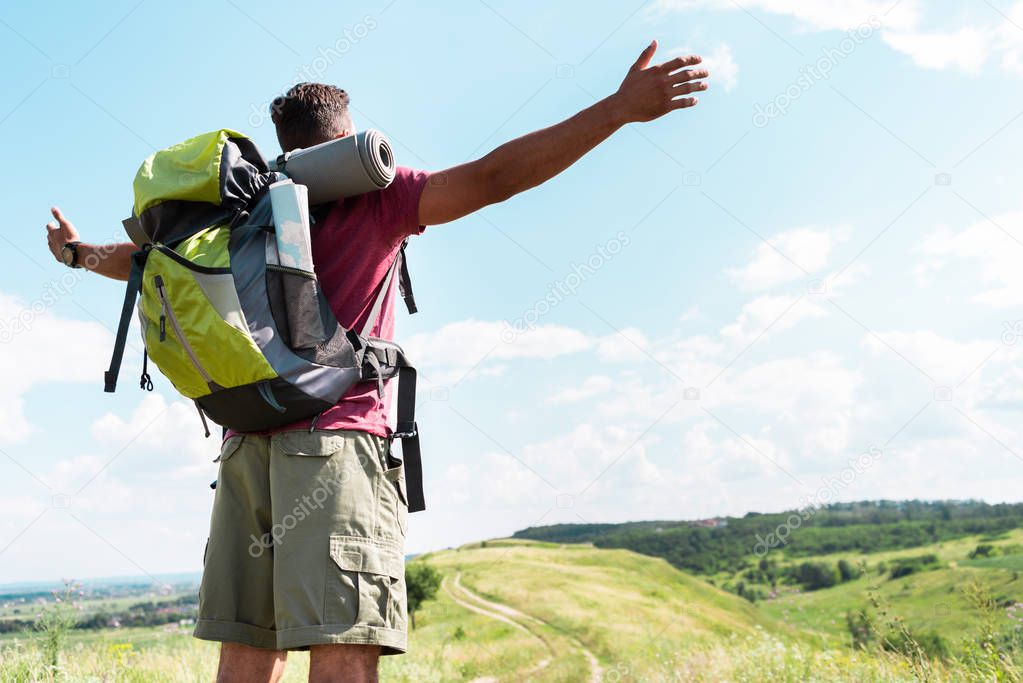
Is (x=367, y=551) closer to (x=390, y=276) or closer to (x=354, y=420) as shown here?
(x=354, y=420)

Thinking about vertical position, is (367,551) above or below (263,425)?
below

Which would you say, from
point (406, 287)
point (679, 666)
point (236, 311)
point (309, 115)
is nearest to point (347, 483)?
point (236, 311)

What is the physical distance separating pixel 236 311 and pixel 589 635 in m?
31.9

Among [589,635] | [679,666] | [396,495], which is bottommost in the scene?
[589,635]

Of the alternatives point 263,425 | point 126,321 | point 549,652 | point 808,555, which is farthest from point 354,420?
point 808,555

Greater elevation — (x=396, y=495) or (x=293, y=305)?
(x=293, y=305)

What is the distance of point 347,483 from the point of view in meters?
2.52

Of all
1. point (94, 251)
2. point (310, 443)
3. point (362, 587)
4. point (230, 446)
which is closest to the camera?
point (362, 587)

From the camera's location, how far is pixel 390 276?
286cm

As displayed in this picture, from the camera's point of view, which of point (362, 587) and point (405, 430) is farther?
point (405, 430)

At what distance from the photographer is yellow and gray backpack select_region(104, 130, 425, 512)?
247cm

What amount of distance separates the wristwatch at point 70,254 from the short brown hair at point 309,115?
58.4 inches

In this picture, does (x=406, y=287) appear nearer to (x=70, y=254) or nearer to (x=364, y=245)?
(x=364, y=245)

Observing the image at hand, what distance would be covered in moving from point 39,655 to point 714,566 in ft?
175
